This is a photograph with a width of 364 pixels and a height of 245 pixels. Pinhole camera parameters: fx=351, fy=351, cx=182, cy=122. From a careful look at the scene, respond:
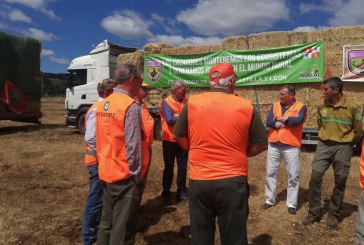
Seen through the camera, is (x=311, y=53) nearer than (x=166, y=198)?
No

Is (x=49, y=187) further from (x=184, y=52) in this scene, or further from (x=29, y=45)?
(x=29, y=45)

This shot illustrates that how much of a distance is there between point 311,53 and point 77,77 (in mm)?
8329

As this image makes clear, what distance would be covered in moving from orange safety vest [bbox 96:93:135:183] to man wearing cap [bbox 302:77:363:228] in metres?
2.90

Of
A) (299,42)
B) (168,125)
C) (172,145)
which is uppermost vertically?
(299,42)

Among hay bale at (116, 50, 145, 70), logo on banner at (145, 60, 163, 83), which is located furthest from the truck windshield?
logo on banner at (145, 60, 163, 83)

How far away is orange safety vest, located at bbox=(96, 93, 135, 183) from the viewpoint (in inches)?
114

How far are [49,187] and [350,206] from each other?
5093 millimetres

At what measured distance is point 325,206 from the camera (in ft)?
17.8

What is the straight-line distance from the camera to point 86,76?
13070 mm

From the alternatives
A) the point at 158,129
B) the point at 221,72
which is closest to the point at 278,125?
the point at 221,72

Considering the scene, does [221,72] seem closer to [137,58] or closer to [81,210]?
[81,210]

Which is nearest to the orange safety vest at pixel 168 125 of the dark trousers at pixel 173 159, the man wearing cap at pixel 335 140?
the dark trousers at pixel 173 159

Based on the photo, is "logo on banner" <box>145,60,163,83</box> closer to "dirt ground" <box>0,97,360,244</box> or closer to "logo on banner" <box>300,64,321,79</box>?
"dirt ground" <box>0,97,360,244</box>

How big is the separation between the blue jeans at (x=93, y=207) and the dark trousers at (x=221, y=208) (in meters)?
1.37
